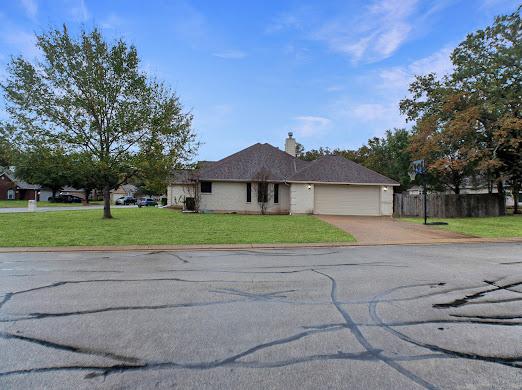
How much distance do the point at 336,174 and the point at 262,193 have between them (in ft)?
18.3

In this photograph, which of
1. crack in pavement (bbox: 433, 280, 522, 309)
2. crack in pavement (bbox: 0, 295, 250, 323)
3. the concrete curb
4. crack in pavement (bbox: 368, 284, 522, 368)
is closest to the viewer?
crack in pavement (bbox: 368, 284, 522, 368)

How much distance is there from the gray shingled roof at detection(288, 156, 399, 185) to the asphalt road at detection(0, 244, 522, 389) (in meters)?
18.1

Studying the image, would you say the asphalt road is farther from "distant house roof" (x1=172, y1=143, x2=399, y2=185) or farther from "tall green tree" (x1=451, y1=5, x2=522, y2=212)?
"tall green tree" (x1=451, y1=5, x2=522, y2=212)

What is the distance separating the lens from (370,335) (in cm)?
393

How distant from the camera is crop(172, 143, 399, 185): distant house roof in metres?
26.1

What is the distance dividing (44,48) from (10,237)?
13.2 meters

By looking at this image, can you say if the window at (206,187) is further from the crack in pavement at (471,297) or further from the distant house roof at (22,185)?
the distant house roof at (22,185)

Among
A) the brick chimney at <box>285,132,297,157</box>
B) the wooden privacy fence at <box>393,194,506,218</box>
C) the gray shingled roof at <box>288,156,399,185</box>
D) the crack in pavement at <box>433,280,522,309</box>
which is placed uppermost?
the brick chimney at <box>285,132,297,157</box>

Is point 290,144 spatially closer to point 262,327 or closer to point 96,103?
point 96,103

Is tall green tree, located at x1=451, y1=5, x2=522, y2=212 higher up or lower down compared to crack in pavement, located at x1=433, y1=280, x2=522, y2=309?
higher up

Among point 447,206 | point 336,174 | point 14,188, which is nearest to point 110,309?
point 336,174

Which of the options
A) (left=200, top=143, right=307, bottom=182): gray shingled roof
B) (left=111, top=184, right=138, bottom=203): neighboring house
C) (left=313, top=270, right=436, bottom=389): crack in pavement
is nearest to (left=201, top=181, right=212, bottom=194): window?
(left=200, top=143, right=307, bottom=182): gray shingled roof

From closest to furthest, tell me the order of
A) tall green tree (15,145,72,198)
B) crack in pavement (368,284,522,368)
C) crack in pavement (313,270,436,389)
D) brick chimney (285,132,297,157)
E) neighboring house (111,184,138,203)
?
crack in pavement (313,270,436,389) → crack in pavement (368,284,522,368) → tall green tree (15,145,72,198) → brick chimney (285,132,297,157) → neighboring house (111,184,138,203)

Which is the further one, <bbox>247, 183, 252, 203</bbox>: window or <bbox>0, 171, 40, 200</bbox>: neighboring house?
<bbox>0, 171, 40, 200</bbox>: neighboring house
